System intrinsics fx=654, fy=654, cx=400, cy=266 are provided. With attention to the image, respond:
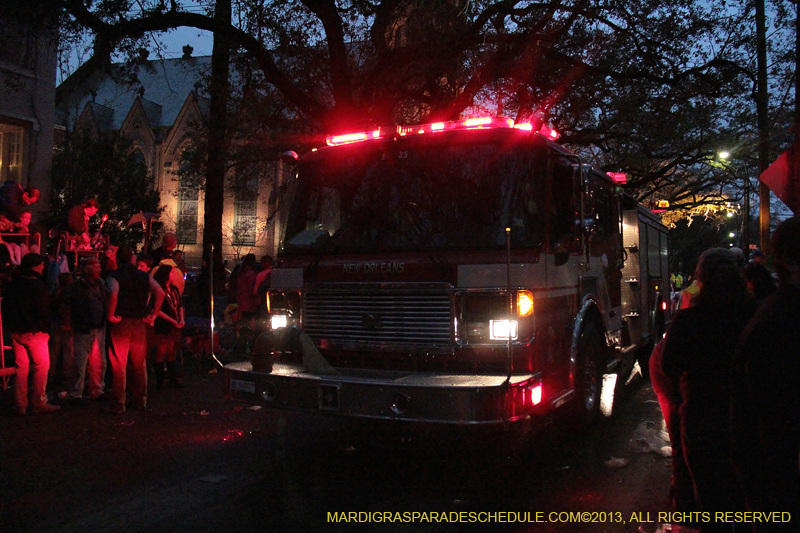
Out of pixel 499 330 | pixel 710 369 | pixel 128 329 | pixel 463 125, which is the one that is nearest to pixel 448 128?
pixel 463 125

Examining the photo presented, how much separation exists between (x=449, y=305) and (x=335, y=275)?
105cm

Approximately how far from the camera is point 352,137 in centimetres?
598

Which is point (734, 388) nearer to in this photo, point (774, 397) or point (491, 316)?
point (774, 397)

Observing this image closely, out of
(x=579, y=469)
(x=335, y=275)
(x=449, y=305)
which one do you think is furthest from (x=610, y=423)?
(x=335, y=275)

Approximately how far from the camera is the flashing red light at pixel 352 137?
590cm

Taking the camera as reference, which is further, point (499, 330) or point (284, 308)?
point (284, 308)

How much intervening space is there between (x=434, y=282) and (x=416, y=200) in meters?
0.85

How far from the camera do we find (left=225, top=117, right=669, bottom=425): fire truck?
15.6 feet

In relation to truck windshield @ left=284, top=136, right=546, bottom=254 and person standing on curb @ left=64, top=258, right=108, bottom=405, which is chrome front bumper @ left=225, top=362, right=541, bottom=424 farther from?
person standing on curb @ left=64, top=258, right=108, bottom=405

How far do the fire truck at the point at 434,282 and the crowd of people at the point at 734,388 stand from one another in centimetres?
121

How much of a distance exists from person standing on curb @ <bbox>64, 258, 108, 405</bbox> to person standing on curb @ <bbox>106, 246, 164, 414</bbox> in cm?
25

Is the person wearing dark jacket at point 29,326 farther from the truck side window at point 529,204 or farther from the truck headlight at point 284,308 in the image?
the truck side window at point 529,204

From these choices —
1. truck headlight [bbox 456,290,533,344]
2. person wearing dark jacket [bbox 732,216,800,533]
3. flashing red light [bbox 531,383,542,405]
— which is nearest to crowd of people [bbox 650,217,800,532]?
person wearing dark jacket [bbox 732,216,800,533]

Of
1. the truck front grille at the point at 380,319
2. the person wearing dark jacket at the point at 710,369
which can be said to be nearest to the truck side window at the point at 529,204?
the truck front grille at the point at 380,319
